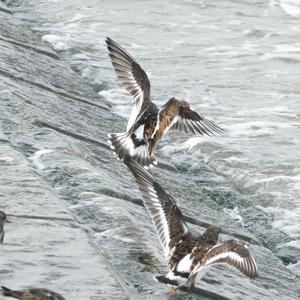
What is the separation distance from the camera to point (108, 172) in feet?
22.2

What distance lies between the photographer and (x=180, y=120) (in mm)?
7090

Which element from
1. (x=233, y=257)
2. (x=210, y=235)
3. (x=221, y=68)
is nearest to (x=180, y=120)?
(x=210, y=235)

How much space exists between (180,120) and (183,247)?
2320mm

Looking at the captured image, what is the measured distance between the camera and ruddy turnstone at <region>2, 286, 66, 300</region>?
145 inches

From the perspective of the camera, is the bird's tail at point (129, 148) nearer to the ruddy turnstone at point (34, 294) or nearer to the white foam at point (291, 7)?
the ruddy turnstone at point (34, 294)

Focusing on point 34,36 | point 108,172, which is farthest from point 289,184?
point 34,36

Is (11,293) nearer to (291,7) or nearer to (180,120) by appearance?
(180,120)

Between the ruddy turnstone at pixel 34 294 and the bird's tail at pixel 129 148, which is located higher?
the ruddy turnstone at pixel 34 294

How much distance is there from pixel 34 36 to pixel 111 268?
26.2 feet

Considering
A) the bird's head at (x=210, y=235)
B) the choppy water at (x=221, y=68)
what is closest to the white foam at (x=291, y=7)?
the choppy water at (x=221, y=68)

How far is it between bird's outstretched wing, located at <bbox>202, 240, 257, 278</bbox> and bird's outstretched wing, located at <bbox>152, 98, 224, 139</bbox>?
200 cm

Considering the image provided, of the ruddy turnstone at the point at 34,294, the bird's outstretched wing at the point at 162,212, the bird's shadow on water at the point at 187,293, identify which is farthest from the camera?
the bird's outstretched wing at the point at 162,212

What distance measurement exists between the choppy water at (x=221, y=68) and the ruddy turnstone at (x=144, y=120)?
0.69 metres

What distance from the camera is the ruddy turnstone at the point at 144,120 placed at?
6.60 metres
